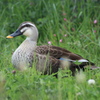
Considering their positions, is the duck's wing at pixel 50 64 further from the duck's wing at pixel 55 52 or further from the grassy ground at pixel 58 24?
the grassy ground at pixel 58 24

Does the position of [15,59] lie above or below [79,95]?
above

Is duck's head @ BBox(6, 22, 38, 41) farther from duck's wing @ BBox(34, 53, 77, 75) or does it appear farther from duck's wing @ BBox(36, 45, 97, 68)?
duck's wing @ BBox(34, 53, 77, 75)

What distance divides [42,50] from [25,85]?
5.37 ft

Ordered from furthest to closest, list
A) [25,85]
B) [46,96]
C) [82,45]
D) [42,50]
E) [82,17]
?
[82,17]
[82,45]
[42,50]
[25,85]
[46,96]

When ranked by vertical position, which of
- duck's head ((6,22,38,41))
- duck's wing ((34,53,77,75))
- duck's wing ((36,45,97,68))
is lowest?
duck's wing ((34,53,77,75))

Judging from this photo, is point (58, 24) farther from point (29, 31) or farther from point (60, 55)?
point (60, 55)

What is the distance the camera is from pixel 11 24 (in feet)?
27.9

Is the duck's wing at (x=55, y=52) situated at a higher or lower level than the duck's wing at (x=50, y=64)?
higher

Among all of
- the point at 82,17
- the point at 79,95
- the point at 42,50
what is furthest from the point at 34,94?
the point at 82,17

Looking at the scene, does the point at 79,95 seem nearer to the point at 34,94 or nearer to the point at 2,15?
the point at 34,94

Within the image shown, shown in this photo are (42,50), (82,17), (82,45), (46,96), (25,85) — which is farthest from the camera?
(82,17)

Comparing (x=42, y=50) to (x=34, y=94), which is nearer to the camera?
(x=34, y=94)

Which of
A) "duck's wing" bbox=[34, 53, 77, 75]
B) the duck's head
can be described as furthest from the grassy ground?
the duck's head

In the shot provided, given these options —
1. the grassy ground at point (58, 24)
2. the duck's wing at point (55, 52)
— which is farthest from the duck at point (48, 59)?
the grassy ground at point (58, 24)
